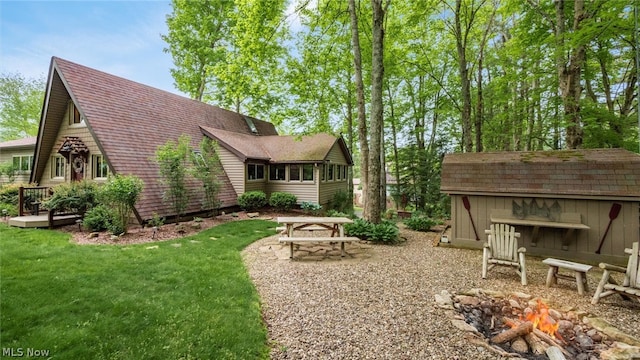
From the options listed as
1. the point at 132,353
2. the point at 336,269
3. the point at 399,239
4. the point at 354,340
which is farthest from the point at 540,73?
the point at 132,353

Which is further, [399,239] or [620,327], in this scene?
[399,239]

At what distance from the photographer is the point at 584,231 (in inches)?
239

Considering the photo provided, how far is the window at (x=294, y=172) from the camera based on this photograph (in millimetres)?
15180

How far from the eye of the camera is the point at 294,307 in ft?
12.8

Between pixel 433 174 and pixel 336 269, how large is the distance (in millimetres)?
11276

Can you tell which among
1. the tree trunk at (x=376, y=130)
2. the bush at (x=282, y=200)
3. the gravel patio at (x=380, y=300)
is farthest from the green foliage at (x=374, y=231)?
the bush at (x=282, y=200)

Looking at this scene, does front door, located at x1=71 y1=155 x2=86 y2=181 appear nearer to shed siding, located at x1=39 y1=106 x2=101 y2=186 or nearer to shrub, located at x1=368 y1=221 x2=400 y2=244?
shed siding, located at x1=39 y1=106 x2=101 y2=186

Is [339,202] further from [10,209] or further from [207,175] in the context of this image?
[10,209]

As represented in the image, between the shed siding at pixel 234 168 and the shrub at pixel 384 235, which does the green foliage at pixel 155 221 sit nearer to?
the shed siding at pixel 234 168

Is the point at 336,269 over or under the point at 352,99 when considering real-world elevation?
under

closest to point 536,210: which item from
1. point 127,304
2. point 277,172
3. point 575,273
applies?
point 575,273

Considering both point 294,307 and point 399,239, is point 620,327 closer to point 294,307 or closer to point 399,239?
point 294,307
